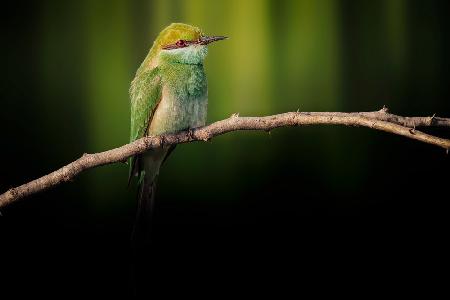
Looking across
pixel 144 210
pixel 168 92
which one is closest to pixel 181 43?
pixel 168 92

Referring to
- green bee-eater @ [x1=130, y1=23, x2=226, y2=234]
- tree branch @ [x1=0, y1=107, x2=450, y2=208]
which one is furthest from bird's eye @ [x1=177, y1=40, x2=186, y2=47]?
tree branch @ [x1=0, y1=107, x2=450, y2=208]

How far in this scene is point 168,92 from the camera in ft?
9.52

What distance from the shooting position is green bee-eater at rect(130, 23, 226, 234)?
9.25 feet

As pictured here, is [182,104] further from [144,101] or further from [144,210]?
[144,210]

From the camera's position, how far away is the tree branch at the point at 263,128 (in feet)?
5.55

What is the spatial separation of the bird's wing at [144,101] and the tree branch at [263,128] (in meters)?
0.44

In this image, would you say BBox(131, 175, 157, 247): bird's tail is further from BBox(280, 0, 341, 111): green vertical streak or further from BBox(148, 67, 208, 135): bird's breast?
BBox(280, 0, 341, 111): green vertical streak

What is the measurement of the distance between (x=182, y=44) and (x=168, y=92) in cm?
25

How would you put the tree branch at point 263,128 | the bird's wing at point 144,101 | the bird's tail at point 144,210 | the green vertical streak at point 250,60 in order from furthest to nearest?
the green vertical streak at point 250,60
the bird's wing at point 144,101
the bird's tail at point 144,210
the tree branch at point 263,128

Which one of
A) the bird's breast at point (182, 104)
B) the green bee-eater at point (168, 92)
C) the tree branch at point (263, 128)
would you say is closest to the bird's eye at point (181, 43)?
the green bee-eater at point (168, 92)

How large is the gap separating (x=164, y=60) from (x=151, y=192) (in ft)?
2.19

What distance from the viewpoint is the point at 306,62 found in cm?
1283

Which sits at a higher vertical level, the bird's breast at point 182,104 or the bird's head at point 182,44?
the bird's head at point 182,44

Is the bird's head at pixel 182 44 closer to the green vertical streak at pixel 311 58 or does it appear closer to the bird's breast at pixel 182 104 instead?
the bird's breast at pixel 182 104
